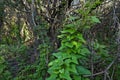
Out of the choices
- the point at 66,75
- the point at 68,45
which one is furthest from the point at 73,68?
the point at 68,45

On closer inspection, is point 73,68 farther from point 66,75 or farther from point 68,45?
point 68,45

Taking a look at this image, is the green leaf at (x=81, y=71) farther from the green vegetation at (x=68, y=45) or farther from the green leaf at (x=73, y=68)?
the green leaf at (x=73, y=68)

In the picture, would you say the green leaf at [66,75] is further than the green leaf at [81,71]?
No

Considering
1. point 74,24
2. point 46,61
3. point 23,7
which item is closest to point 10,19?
Answer: point 23,7

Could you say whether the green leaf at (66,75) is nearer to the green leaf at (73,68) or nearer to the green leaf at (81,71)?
the green leaf at (73,68)

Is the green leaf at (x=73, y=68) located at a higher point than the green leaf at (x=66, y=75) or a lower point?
higher

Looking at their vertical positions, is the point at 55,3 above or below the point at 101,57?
above

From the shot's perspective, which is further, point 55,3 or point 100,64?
point 55,3

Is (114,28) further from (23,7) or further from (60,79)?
(23,7)

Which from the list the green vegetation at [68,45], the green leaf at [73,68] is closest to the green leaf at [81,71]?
the green vegetation at [68,45]

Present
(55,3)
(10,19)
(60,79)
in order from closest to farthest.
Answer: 1. (60,79)
2. (55,3)
3. (10,19)

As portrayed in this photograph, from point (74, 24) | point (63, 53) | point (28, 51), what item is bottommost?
point (28, 51)

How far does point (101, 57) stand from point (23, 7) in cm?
216

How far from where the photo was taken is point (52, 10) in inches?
209
